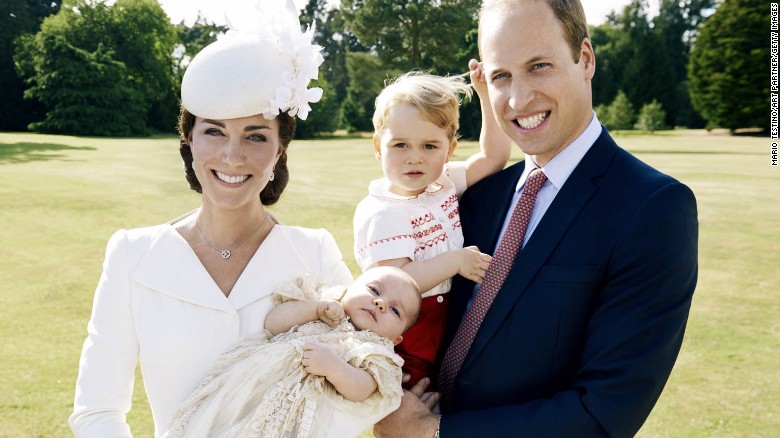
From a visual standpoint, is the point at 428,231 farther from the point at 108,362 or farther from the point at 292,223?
the point at 292,223

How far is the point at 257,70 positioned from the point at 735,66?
53390 millimetres

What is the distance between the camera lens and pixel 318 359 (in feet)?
8.47

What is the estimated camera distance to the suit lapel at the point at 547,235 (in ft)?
8.75

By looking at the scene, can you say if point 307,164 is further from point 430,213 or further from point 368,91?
point 368,91

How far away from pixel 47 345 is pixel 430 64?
49.1 m

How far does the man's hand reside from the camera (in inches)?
107

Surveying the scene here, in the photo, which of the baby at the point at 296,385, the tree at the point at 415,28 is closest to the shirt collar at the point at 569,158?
the baby at the point at 296,385

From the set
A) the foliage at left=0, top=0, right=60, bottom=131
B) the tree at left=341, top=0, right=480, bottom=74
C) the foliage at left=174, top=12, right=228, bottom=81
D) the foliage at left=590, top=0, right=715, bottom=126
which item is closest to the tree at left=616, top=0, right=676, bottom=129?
the foliage at left=590, top=0, right=715, bottom=126

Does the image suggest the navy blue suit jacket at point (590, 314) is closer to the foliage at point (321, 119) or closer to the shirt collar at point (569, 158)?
the shirt collar at point (569, 158)

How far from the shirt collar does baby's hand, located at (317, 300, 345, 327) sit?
1020mm

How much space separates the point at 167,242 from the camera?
9.72ft

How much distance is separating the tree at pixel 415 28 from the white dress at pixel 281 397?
163 ft

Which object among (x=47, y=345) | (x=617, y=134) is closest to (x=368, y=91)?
(x=617, y=134)

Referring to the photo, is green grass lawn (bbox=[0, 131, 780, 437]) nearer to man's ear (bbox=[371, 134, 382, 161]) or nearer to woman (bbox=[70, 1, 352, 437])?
woman (bbox=[70, 1, 352, 437])
